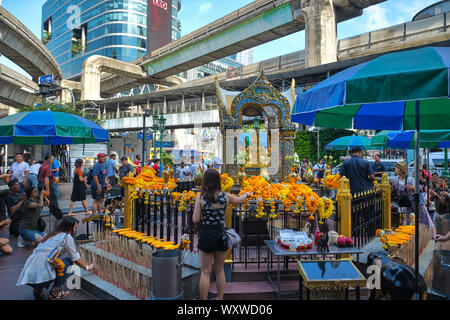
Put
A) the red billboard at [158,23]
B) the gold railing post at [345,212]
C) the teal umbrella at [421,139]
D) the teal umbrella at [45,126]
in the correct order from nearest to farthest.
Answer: the gold railing post at [345,212] → the teal umbrella at [45,126] → the teal umbrella at [421,139] → the red billboard at [158,23]

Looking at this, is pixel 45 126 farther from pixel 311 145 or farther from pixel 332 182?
pixel 311 145

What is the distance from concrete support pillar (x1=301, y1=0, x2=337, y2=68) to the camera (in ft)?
76.7

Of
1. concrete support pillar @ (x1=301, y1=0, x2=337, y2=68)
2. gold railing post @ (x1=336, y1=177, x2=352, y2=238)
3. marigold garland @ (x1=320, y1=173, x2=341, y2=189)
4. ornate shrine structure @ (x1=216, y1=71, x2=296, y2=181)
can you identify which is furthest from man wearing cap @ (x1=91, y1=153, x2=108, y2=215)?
concrete support pillar @ (x1=301, y1=0, x2=337, y2=68)

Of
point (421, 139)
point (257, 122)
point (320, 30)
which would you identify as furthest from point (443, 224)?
point (320, 30)

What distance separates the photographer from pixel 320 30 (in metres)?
23.4

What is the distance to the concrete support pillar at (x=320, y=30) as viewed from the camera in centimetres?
2338

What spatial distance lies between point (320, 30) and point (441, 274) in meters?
23.5

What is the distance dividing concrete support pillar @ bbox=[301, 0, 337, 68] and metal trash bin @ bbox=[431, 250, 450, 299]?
73.4 ft

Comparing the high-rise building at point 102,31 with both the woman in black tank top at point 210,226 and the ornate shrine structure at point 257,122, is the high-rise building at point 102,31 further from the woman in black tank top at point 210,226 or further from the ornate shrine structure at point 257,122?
the woman in black tank top at point 210,226

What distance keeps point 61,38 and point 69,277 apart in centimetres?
9570

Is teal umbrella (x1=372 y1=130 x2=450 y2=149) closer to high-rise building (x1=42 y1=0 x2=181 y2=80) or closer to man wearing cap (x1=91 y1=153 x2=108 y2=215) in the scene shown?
man wearing cap (x1=91 y1=153 x2=108 y2=215)

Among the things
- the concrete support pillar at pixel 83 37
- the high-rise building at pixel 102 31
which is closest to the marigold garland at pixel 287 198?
the high-rise building at pixel 102 31

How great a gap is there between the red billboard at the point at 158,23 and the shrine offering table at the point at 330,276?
42679 mm
